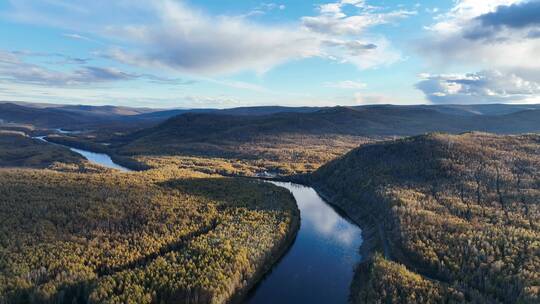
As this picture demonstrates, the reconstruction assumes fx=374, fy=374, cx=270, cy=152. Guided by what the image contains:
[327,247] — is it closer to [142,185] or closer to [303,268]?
[303,268]

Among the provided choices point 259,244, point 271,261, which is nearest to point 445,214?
point 271,261

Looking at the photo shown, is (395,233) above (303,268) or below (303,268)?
above

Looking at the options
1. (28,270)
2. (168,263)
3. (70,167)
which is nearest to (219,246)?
(168,263)

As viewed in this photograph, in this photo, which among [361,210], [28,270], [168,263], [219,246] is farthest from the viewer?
[361,210]

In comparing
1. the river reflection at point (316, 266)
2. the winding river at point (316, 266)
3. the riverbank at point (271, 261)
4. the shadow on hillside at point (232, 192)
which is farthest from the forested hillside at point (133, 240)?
the river reflection at point (316, 266)

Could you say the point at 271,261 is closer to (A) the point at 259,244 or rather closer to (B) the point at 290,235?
(A) the point at 259,244

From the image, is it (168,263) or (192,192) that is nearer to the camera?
(168,263)
